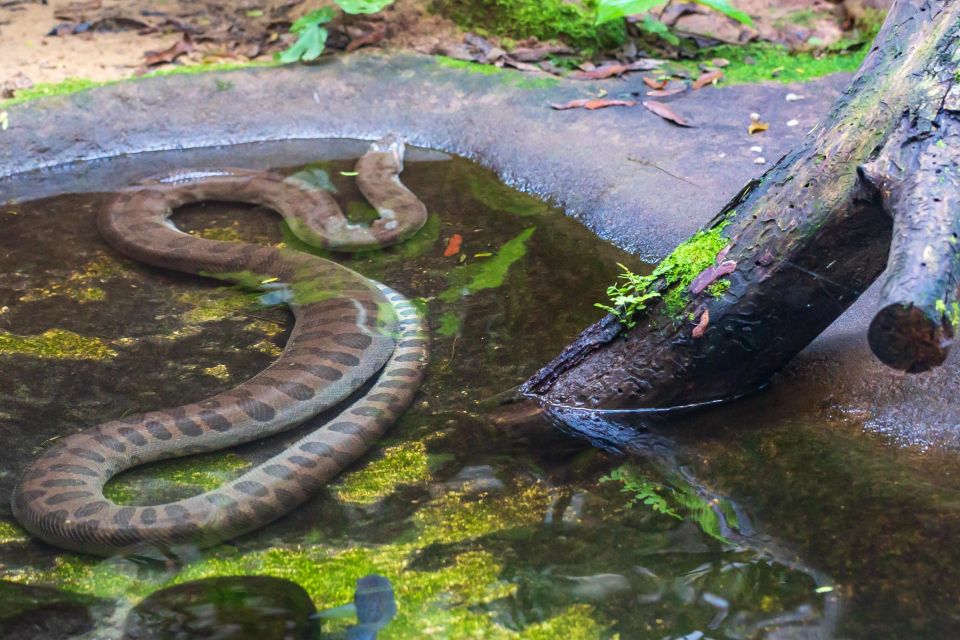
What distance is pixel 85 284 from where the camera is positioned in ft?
18.2

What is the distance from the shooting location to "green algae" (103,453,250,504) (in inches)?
159

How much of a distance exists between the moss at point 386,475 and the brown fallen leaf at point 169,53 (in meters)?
5.52

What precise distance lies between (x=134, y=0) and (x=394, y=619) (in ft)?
25.3

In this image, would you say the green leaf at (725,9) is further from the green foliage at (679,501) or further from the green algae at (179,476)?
the green algae at (179,476)

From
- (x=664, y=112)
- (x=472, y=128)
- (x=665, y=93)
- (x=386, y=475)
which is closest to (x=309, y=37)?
(x=472, y=128)

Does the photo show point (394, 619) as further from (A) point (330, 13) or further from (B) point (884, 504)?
(A) point (330, 13)

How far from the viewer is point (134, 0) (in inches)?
358

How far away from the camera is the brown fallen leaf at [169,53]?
27.3 feet

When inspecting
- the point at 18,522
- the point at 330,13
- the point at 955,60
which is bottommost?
the point at 18,522

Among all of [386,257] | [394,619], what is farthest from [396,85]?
[394,619]

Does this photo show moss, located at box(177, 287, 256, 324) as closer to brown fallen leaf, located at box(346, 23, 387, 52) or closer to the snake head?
the snake head

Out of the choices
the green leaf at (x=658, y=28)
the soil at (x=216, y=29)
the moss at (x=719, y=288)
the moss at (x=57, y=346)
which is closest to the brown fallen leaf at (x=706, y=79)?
the green leaf at (x=658, y=28)

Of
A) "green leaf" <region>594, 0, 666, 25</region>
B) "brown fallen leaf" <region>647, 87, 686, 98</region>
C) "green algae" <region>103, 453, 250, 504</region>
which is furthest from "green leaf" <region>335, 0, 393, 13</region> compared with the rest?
"green algae" <region>103, 453, 250, 504</region>

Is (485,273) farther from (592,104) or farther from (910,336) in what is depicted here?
(910,336)
